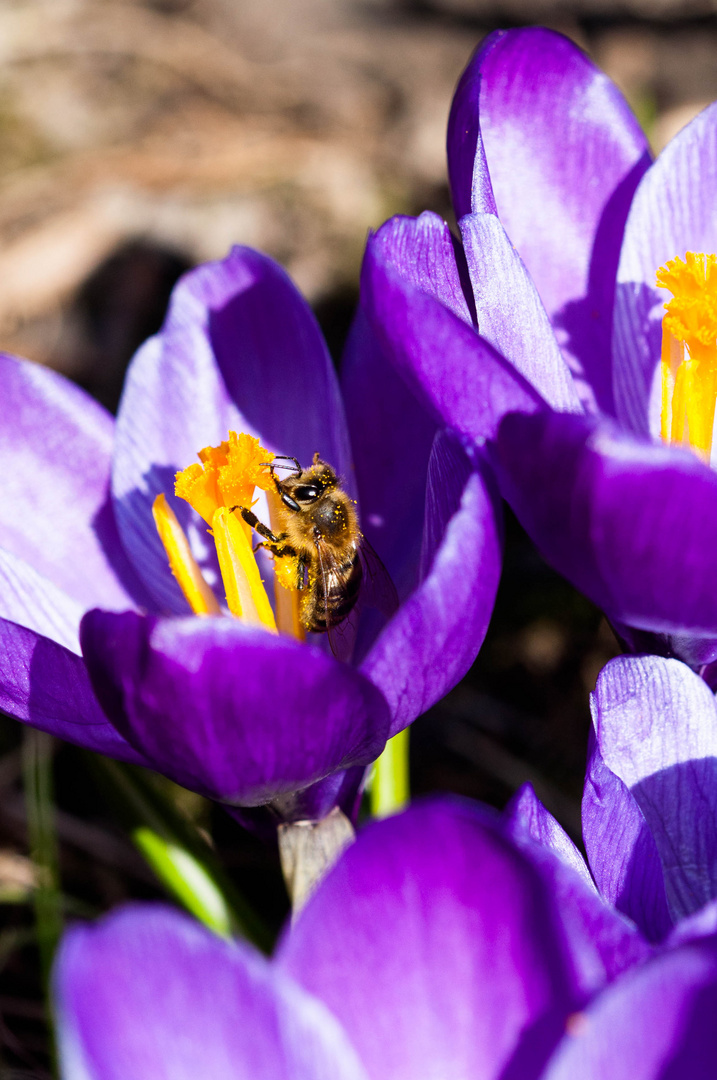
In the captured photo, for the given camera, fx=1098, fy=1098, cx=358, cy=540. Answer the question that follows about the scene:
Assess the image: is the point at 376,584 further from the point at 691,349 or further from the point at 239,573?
the point at 691,349

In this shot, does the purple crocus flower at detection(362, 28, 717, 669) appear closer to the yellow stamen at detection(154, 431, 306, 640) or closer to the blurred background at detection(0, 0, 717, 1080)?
the yellow stamen at detection(154, 431, 306, 640)

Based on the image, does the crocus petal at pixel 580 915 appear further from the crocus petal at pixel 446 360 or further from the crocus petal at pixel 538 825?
the crocus petal at pixel 446 360

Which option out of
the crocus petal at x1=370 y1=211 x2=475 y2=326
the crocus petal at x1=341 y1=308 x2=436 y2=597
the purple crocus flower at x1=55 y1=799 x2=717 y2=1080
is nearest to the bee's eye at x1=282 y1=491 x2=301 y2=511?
the crocus petal at x1=341 y1=308 x2=436 y2=597

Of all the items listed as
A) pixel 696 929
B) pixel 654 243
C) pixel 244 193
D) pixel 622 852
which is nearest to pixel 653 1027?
pixel 696 929

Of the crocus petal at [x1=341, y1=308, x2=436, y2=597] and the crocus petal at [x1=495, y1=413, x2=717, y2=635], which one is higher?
the crocus petal at [x1=495, y1=413, x2=717, y2=635]

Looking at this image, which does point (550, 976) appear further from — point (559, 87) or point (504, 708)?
point (504, 708)

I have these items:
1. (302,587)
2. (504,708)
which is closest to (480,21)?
(504,708)
